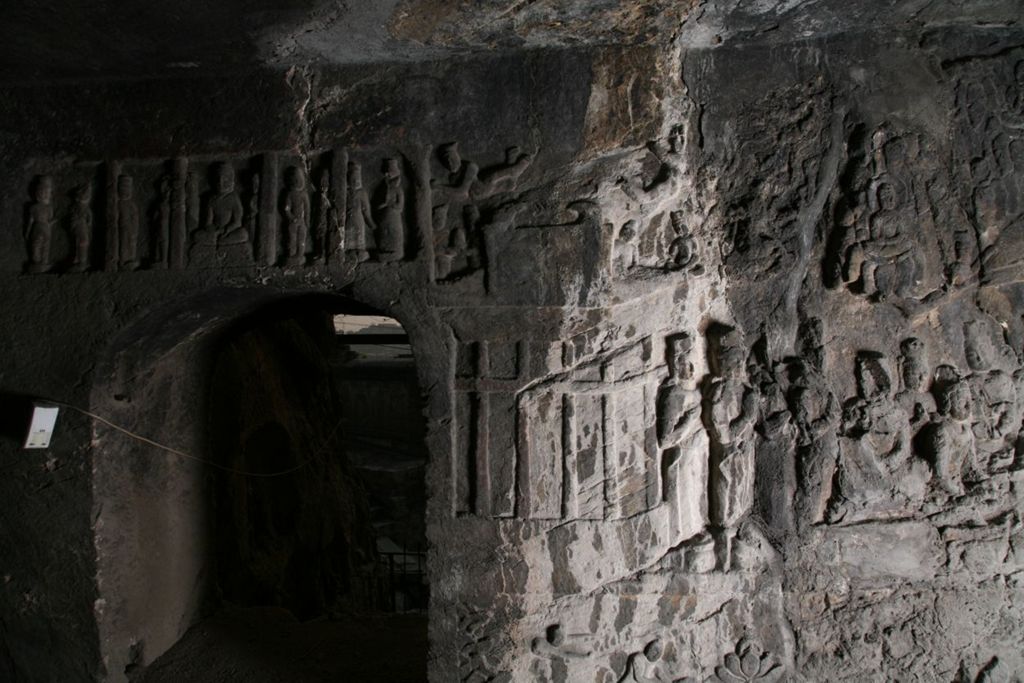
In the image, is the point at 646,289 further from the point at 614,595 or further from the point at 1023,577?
the point at 1023,577

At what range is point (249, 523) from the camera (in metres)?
4.83

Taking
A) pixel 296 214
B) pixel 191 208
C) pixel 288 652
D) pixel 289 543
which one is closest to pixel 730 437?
pixel 296 214

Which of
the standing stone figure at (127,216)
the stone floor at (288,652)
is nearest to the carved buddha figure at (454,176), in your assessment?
the standing stone figure at (127,216)

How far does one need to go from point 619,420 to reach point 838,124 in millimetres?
1428

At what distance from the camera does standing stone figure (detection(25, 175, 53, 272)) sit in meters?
3.23

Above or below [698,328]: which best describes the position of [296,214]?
above

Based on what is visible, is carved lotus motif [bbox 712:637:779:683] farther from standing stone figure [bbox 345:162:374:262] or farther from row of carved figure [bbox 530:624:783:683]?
standing stone figure [bbox 345:162:374:262]

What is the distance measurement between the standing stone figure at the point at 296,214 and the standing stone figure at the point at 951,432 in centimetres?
252

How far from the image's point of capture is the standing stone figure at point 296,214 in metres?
3.05

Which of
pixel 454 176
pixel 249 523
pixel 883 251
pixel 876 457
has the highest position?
pixel 454 176

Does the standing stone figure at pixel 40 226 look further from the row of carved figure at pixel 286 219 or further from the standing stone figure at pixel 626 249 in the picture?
the standing stone figure at pixel 626 249

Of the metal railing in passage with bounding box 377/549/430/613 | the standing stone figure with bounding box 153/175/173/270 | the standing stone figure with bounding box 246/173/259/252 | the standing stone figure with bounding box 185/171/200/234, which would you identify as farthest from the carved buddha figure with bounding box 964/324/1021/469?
the metal railing in passage with bounding box 377/549/430/613

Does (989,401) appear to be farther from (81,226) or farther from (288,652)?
(81,226)

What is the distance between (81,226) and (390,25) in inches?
63.3
